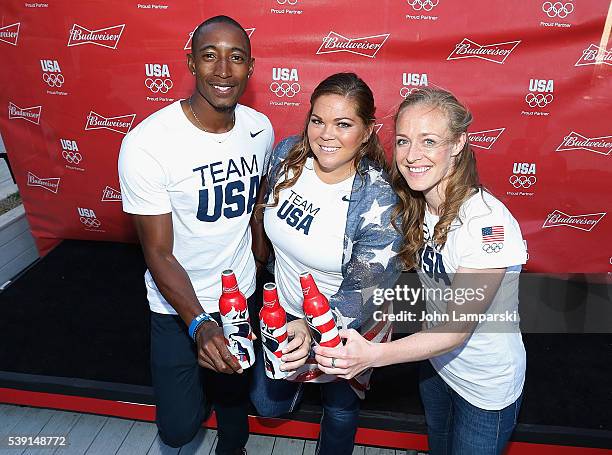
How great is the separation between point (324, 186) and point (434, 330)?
29.0 inches

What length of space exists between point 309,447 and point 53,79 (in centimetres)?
331

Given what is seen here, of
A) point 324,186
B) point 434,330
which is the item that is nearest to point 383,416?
point 434,330

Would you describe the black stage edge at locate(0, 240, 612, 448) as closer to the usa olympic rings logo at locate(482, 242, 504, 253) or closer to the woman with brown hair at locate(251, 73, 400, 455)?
the woman with brown hair at locate(251, 73, 400, 455)

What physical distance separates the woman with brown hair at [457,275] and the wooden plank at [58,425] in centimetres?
203

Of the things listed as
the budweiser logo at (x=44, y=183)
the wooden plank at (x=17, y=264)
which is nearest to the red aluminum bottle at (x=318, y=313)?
the budweiser logo at (x=44, y=183)

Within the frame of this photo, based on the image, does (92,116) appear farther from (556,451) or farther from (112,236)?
(556,451)

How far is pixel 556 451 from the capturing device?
2.55 metres

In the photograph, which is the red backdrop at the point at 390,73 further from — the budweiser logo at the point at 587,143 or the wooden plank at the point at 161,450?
the wooden plank at the point at 161,450

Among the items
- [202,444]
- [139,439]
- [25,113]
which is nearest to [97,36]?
[25,113]

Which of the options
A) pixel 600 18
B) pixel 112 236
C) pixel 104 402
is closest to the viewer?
pixel 104 402

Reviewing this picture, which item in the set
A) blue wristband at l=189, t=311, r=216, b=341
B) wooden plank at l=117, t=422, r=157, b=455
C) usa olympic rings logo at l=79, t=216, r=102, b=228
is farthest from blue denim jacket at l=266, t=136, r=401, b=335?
usa olympic rings logo at l=79, t=216, r=102, b=228

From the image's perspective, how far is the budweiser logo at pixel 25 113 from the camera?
4.00 meters

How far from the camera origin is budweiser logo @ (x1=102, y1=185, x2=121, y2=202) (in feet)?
13.7

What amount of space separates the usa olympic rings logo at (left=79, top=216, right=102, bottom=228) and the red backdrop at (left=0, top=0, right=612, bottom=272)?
21.6 inches
